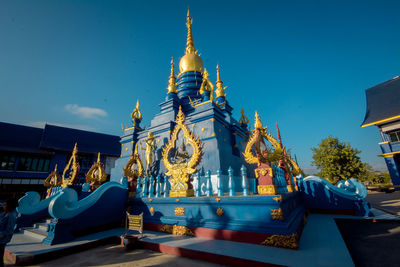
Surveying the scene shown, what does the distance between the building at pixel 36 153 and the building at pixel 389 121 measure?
110 ft

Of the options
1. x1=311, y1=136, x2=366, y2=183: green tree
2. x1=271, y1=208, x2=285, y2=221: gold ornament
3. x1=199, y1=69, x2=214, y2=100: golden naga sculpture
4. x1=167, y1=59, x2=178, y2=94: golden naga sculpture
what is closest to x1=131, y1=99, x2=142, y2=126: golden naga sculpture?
x1=167, y1=59, x2=178, y2=94: golden naga sculpture

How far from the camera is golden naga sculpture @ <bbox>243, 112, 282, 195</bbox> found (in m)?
4.70

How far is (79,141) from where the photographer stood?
83.0ft

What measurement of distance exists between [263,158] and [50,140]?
91.0 ft

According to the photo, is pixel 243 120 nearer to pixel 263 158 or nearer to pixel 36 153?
pixel 263 158

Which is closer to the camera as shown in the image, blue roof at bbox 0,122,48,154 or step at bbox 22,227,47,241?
step at bbox 22,227,47,241

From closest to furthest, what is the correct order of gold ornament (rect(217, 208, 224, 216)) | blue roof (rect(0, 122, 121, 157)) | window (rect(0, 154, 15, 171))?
gold ornament (rect(217, 208, 224, 216)) → window (rect(0, 154, 15, 171)) → blue roof (rect(0, 122, 121, 157))

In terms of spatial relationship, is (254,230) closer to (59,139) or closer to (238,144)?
(238,144)

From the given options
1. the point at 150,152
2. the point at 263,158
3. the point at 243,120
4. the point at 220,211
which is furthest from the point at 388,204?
the point at 150,152

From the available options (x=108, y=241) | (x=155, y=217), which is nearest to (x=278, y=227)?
(x=155, y=217)

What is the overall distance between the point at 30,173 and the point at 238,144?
80.1 ft

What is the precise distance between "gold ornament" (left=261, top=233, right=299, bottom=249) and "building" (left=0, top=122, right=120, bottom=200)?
2465 centimetres

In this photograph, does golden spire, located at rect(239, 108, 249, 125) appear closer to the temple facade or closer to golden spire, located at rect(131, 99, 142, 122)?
the temple facade

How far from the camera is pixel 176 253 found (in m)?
4.38
